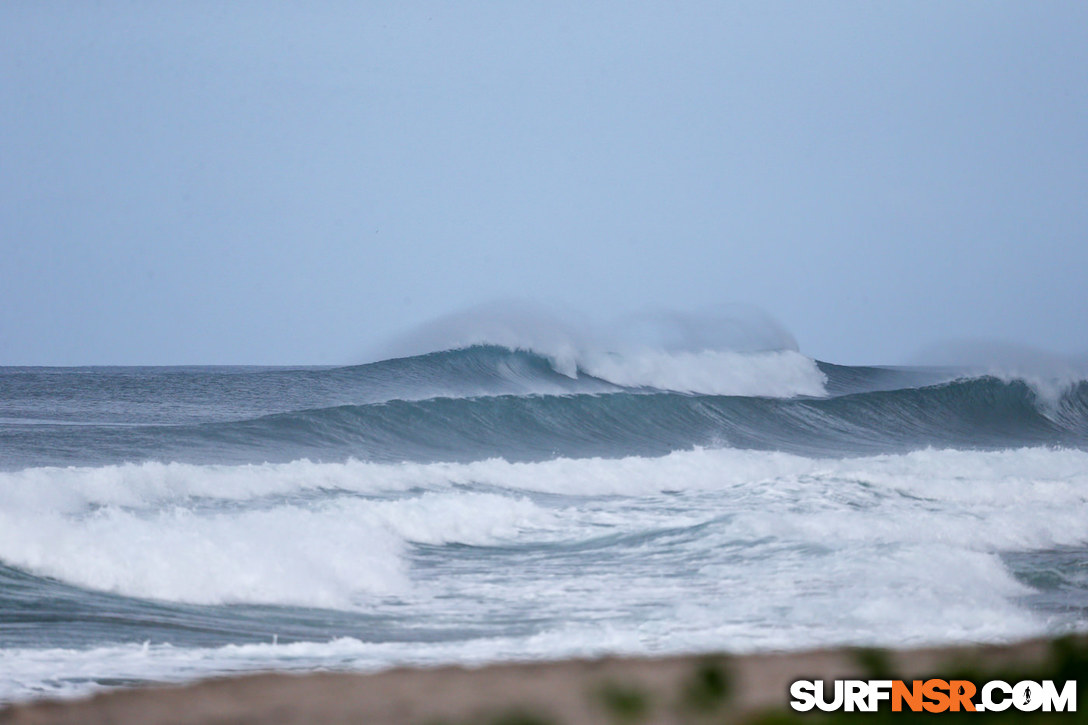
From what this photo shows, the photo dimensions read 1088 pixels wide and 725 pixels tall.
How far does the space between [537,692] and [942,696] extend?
0.99m

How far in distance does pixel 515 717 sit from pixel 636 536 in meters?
7.71

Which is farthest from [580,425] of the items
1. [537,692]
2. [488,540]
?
[537,692]

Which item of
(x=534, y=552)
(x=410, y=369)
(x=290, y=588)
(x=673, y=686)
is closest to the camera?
(x=673, y=686)

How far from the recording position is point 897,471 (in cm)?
1495

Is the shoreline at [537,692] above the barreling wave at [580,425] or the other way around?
the other way around

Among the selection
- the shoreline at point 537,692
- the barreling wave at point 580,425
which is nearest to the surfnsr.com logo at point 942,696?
the shoreline at point 537,692

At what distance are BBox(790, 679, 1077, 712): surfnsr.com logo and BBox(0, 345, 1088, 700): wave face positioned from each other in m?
2.84

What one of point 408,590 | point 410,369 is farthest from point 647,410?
point 408,590

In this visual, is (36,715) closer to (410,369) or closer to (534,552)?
(534,552)

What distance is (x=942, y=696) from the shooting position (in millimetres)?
2518

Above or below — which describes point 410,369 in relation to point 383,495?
above

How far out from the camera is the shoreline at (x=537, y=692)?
244cm

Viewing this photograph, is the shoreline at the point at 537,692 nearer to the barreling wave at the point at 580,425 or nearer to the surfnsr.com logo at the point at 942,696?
the surfnsr.com logo at the point at 942,696

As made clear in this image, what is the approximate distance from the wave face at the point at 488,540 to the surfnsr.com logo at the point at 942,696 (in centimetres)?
284
